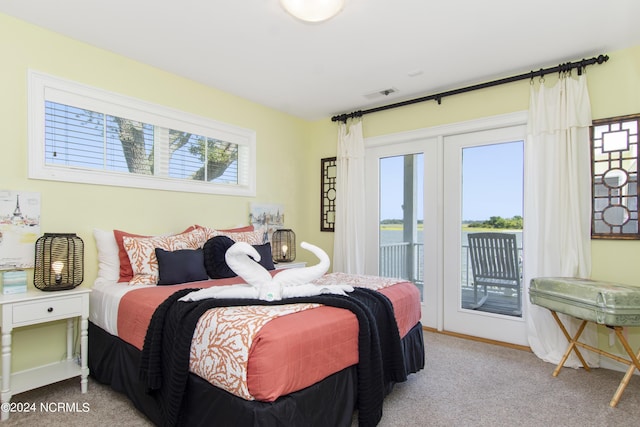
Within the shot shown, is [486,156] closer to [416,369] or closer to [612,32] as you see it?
[612,32]

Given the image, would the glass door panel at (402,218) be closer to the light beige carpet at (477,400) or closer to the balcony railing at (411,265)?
the balcony railing at (411,265)

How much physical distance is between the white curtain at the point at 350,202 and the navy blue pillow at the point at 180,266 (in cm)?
195

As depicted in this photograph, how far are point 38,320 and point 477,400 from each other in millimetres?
2886

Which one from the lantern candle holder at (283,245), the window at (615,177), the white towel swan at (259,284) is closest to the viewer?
the white towel swan at (259,284)

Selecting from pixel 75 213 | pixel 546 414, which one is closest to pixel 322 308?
pixel 546 414

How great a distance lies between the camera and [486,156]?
11.7ft

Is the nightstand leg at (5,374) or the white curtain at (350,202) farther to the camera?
the white curtain at (350,202)

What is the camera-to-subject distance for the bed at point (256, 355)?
1503mm

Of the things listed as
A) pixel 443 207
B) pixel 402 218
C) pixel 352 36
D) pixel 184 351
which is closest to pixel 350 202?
pixel 402 218

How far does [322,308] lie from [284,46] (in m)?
2.13

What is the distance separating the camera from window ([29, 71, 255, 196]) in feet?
8.70

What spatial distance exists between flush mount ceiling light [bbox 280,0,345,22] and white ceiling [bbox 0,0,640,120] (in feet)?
0.76

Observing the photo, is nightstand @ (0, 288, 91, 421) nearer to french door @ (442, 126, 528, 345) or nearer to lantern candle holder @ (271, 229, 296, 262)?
lantern candle holder @ (271, 229, 296, 262)

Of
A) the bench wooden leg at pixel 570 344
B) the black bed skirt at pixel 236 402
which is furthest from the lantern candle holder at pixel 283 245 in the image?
the bench wooden leg at pixel 570 344
